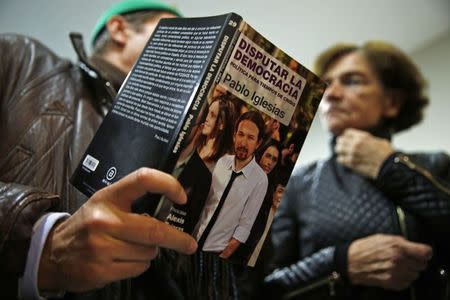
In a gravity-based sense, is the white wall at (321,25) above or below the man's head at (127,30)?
above

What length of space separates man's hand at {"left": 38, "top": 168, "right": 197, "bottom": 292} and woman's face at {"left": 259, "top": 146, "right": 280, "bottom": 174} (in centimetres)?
12

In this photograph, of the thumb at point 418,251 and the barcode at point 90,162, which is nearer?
the barcode at point 90,162

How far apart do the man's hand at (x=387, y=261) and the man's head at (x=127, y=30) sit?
2.18ft

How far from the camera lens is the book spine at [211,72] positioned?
1.20 feet

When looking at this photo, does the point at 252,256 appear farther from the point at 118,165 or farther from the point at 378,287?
the point at 378,287

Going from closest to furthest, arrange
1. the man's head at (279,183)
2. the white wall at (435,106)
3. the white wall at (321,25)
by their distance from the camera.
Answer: the man's head at (279,183) < the white wall at (321,25) < the white wall at (435,106)

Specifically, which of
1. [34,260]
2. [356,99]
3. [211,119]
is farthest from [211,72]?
[356,99]

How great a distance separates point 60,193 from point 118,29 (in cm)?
53

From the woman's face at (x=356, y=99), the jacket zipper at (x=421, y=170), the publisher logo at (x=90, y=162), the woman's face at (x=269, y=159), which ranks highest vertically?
the woman's face at (x=356, y=99)

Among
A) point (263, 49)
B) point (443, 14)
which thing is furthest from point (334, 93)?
point (443, 14)

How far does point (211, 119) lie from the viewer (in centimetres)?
38

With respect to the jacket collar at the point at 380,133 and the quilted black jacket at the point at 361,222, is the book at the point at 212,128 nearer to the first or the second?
the quilted black jacket at the point at 361,222

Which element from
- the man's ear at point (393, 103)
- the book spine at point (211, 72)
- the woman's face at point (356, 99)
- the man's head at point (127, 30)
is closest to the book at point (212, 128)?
the book spine at point (211, 72)

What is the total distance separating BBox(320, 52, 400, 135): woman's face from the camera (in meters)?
1.13
